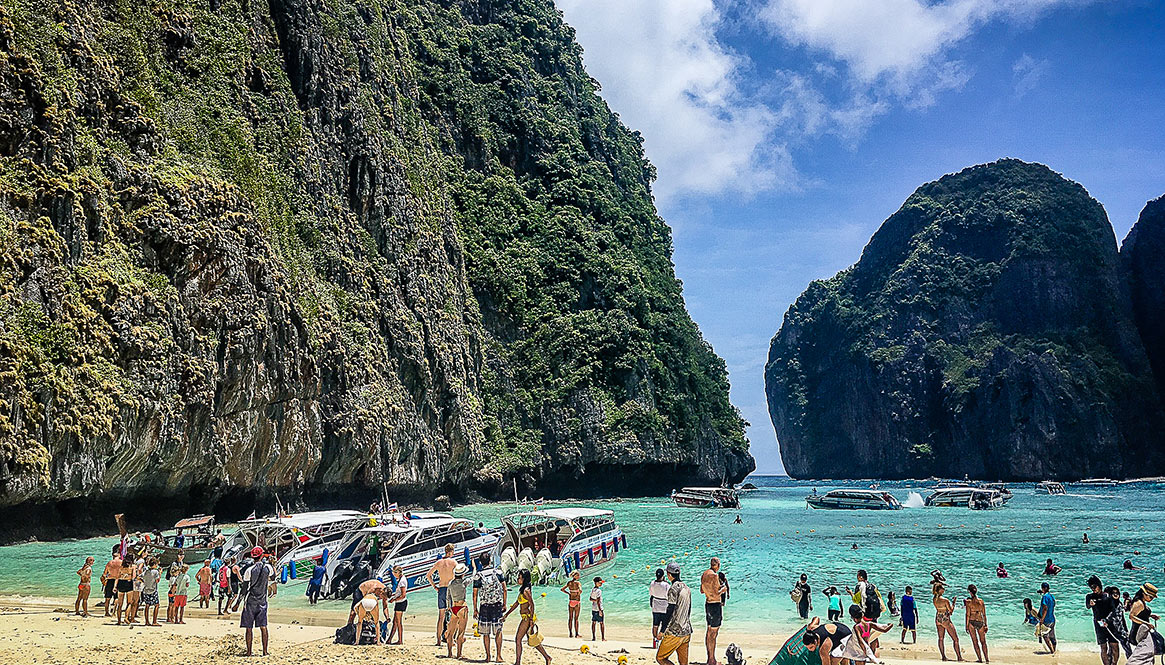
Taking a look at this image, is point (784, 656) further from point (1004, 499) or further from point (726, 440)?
point (726, 440)

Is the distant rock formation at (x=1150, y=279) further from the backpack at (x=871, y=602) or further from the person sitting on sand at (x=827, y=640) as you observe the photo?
the person sitting on sand at (x=827, y=640)

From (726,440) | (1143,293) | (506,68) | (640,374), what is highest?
(506,68)

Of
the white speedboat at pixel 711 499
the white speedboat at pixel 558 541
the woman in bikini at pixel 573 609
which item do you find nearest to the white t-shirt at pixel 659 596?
the woman in bikini at pixel 573 609

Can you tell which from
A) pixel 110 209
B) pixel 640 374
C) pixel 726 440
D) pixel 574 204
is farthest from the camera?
pixel 726 440

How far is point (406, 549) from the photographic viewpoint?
21953mm

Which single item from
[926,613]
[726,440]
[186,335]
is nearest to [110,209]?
[186,335]

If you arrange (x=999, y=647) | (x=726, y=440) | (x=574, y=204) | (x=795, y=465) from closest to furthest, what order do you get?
(x=999, y=647)
(x=574, y=204)
(x=726, y=440)
(x=795, y=465)

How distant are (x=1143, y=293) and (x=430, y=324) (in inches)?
5376

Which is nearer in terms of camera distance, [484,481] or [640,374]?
[484,481]

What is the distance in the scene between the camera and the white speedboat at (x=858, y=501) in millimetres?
64562

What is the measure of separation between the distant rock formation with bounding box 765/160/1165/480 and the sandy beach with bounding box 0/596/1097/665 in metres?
127

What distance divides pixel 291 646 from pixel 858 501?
58292 mm

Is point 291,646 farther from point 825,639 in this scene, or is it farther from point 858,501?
point 858,501

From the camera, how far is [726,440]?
332ft
